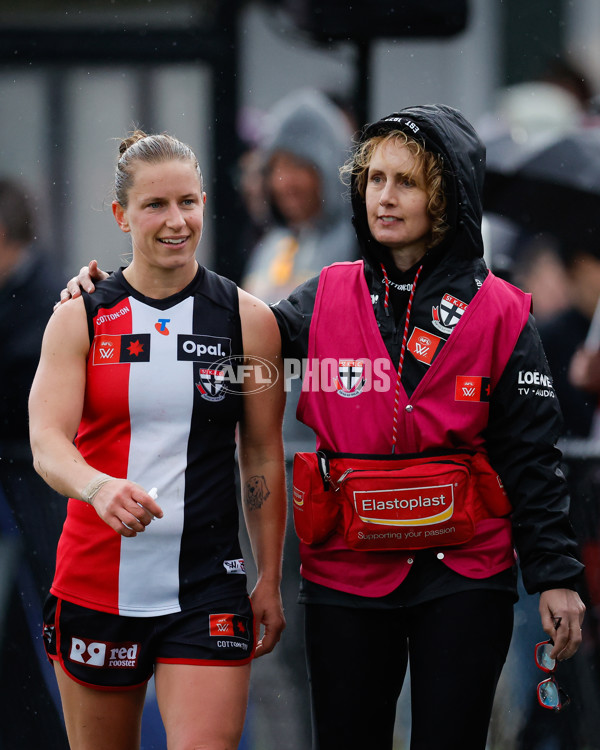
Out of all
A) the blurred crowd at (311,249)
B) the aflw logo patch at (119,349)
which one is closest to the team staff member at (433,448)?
the aflw logo patch at (119,349)

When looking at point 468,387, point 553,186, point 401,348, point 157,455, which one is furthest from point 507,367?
point 553,186

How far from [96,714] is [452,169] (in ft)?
4.80

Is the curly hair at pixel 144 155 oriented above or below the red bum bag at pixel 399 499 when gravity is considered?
above

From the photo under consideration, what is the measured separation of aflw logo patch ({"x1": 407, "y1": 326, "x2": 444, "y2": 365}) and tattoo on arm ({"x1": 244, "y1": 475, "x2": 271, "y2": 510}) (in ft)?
1.54

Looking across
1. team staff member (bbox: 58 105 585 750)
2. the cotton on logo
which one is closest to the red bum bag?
team staff member (bbox: 58 105 585 750)

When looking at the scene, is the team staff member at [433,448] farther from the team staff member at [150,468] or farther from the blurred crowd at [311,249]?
the blurred crowd at [311,249]

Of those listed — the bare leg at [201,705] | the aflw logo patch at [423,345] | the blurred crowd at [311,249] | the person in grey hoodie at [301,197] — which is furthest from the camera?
the person in grey hoodie at [301,197]

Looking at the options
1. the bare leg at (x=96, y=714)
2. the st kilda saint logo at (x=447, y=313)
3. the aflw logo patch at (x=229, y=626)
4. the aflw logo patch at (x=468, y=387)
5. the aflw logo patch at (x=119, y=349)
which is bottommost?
the bare leg at (x=96, y=714)

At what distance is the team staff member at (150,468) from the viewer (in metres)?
2.43

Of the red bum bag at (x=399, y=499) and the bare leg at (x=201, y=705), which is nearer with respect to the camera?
the bare leg at (x=201, y=705)

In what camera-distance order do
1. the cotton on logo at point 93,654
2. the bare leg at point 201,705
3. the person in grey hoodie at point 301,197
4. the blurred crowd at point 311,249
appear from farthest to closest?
1. the person in grey hoodie at point 301,197
2. the blurred crowd at point 311,249
3. the cotton on logo at point 93,654
4. the bare leg at point 201,705

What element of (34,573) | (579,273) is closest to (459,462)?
(34,573)

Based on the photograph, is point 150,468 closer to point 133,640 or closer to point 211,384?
point 211,384

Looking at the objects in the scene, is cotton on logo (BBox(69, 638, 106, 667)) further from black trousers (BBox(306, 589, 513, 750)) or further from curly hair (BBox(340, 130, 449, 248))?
curly hair (BBox(340, 130, 449, 248))
